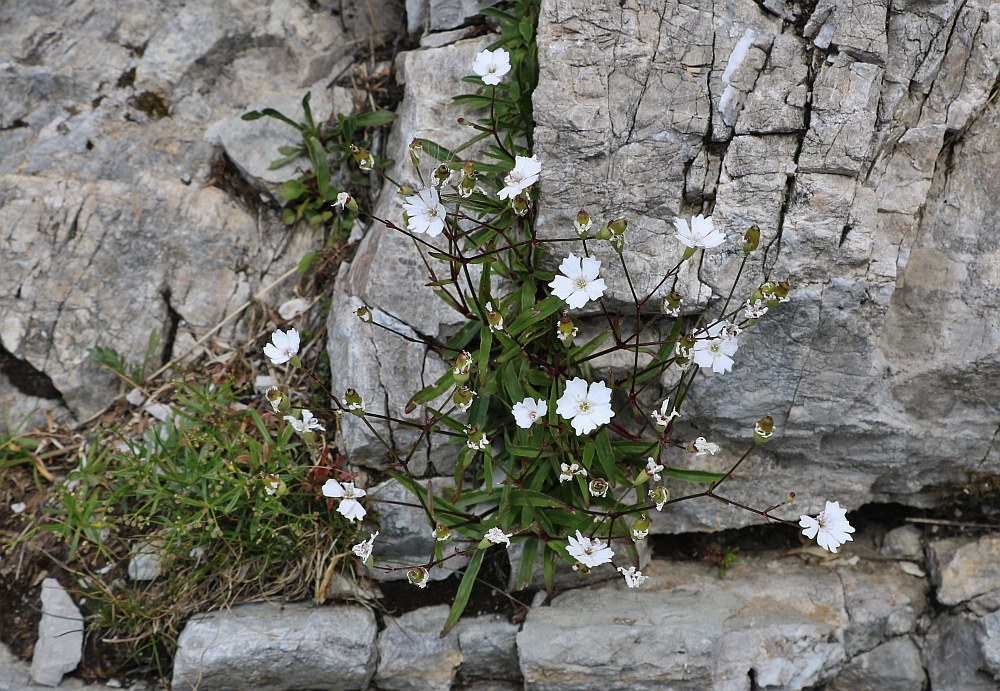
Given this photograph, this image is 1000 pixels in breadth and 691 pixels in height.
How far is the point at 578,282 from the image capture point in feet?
→ 10.4

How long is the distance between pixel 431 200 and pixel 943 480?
2.79 m

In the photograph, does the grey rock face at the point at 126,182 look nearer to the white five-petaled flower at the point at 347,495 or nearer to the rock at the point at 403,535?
the rock at the point at 403,535

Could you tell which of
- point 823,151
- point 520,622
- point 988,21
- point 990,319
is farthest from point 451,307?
point 988,21

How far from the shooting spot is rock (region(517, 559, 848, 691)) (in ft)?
12.1

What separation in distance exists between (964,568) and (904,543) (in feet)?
0.91

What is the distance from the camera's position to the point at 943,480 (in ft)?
13.1

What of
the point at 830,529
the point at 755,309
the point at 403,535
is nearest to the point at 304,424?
the point at 403,535

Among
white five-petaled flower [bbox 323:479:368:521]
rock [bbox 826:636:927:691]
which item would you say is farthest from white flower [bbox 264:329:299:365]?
rock [bbox 826:636:927:691]

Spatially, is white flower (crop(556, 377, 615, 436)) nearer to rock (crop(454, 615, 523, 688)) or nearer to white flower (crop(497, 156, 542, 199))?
white flower (crop(497, 156, 542, 199))

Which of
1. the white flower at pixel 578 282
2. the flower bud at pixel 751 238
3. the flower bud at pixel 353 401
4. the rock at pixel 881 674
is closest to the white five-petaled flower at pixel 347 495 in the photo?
the flower bud at pixel 353 401

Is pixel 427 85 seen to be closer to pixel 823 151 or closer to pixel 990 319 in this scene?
pixel 823 151

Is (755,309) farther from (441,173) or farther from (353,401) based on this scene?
(353,401)

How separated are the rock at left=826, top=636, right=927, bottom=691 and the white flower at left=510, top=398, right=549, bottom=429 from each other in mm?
2024

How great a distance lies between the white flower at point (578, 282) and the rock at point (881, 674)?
2292mm
